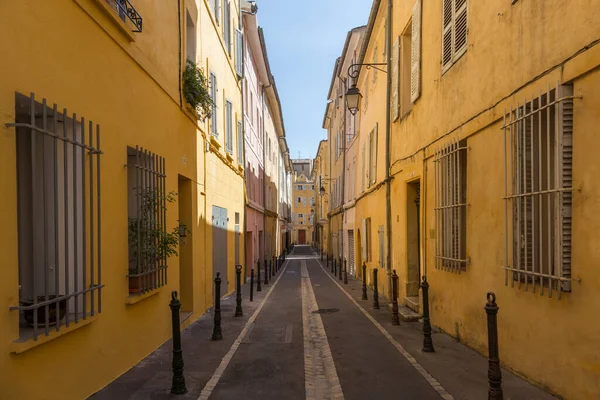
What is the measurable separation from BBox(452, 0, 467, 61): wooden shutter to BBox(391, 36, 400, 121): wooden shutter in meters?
4.12

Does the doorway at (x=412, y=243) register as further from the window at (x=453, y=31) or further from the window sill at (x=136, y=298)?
the window sill at (x=136, y=298)

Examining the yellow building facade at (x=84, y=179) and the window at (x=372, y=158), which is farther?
the window at (x=372, y=158)

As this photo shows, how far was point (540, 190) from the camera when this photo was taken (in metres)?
4.97

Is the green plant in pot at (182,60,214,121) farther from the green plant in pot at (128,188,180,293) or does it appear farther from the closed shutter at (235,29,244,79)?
the closed shutter at (235,29,244,79)

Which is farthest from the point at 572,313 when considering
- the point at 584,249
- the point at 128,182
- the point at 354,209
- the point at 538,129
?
the point at 354,209

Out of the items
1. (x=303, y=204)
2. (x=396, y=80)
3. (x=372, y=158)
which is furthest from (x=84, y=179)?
(x=303, y=204)

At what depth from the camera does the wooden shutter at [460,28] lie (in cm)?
745

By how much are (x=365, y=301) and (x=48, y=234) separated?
9919mm

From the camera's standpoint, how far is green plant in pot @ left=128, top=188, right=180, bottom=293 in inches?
246

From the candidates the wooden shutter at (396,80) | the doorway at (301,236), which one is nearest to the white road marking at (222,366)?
the wooden shutter at (396,80)

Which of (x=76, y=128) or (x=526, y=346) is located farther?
(x=526, y=346)

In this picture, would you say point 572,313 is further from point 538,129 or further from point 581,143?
point 538,129

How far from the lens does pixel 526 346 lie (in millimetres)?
5340

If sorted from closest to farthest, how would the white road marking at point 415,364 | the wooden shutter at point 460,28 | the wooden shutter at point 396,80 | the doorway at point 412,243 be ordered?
the white road marking at point 415,364 < the wooden shutter at point 460,28 < the doorway at point 412,243 < the wooden shutter at point 396,80
